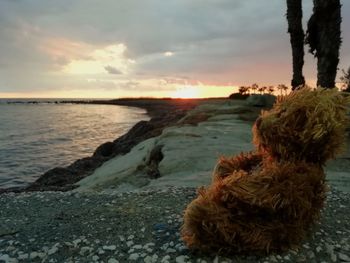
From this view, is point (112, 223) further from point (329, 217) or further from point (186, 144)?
point (186, 144)

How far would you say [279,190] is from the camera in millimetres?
4984

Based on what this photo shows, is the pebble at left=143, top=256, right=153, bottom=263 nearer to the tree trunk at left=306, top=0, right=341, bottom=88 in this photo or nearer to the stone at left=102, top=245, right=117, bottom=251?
the stone at left=102, top=245, right=117, bottom=251

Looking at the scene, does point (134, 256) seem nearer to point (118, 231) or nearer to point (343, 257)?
point (118, 231)

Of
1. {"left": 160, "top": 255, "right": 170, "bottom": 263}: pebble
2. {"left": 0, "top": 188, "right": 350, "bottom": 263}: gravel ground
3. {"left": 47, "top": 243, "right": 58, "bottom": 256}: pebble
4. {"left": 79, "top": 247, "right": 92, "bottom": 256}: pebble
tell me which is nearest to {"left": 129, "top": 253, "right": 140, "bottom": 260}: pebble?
{"left": 0, "top": 188, "right": 350, "bottom": 263}: gravel ground

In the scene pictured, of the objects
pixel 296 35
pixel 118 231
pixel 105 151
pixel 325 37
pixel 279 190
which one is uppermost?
pixel 296 35

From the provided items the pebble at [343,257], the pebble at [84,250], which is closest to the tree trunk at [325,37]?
the pebble at [343,257]

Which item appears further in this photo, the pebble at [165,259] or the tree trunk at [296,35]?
the tree trunk at [296,35]

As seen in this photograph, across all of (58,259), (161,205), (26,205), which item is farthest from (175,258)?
(26,205)

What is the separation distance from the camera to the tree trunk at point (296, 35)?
16.5 m

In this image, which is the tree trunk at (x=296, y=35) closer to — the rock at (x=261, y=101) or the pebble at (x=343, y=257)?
the pebble at (x=343, y=257)

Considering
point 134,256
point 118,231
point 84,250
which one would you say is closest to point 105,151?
point 118,231

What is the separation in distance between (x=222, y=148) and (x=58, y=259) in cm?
866

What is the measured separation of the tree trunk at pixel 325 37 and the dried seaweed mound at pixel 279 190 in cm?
1030

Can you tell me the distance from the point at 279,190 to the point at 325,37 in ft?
37.5
